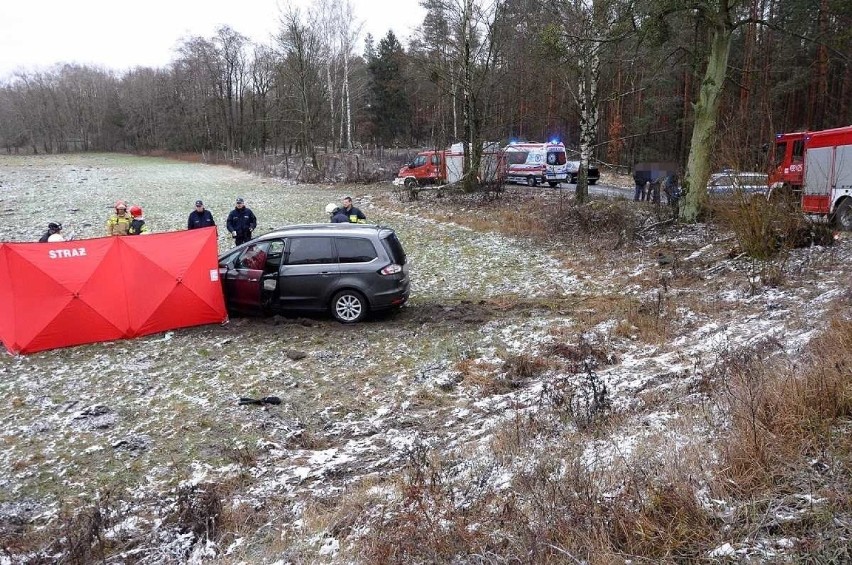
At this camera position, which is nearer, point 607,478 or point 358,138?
point 607,478

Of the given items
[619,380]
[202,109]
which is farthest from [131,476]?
[202,109]

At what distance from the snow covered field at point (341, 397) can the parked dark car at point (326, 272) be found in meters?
0.38

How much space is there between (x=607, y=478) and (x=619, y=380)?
109 inches

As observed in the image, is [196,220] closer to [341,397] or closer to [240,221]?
[240,221]

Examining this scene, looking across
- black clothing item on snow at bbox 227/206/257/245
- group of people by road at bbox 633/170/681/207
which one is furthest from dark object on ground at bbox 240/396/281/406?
group of people by road at bbox 633/170/681/207

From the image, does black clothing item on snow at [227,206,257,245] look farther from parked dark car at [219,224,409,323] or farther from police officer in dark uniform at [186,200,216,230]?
parked dark car at [219,224,409,323]

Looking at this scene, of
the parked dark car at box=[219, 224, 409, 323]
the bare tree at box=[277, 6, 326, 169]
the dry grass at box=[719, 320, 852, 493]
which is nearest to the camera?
the dry grass at box=[719, 320, 852, 493]

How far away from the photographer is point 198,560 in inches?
157

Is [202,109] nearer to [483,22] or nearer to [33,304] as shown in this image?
[483,22]

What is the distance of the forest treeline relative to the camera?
1434 centimetres

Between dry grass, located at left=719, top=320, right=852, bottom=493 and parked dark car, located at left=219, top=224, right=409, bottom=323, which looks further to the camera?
parked dark car, located at left=219, top=224, right=409, bottom=323

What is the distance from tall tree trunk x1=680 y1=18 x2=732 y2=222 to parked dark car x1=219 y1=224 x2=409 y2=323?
8.82 meters

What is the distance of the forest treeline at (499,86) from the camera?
1434cm

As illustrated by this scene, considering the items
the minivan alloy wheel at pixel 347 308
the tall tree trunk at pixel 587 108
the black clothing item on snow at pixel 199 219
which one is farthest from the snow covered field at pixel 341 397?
the tall tree trunk at pixel 587 108
